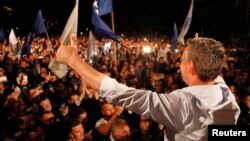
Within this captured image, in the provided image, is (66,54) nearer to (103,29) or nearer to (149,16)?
(103,29)

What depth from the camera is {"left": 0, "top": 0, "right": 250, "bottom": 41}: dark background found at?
34.0 meters

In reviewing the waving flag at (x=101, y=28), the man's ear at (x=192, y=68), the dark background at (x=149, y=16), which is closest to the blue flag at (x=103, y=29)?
the waving flag at (x=101, y=28)

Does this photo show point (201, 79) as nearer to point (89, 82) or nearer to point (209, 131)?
point (209, 131)

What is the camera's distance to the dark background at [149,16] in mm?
33969

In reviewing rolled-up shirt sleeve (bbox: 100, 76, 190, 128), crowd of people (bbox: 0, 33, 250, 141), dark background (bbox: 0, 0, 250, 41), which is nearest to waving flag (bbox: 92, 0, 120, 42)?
crowd of people (bbox: 0, 33, 250, 141)

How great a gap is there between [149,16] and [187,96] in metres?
56.5

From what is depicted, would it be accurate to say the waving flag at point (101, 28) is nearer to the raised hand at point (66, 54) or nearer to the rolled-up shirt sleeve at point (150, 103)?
the raised hand at point (66, 54)

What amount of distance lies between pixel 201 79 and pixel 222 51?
0.20 metres

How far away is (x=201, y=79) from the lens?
2285 millimetres

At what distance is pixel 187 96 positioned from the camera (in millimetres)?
2170

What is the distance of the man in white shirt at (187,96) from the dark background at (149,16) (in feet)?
87.8

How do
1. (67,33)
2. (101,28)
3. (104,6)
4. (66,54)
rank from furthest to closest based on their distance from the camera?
(104,6)
(101,28)
(67,33)
(66,54)

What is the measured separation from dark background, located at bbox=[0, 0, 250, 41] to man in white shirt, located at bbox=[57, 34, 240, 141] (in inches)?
1053

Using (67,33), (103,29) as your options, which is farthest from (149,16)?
(67,33)
